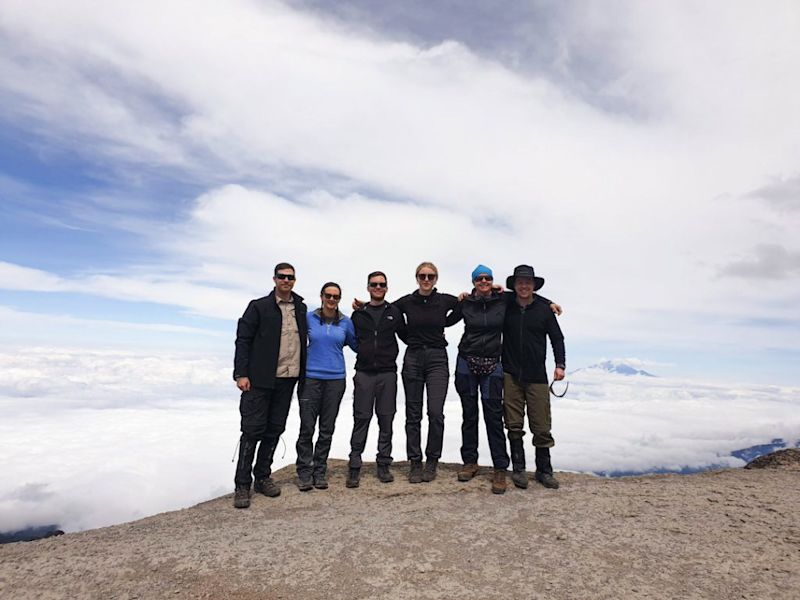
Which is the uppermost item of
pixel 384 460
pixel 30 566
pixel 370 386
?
pixel 370 386

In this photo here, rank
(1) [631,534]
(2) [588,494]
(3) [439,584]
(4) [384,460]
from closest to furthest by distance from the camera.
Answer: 1. (3) [439,584]
2. (1) [631,534]
3. (2) [588,494]
4. (4) [384,460]

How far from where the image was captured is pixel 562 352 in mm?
8344

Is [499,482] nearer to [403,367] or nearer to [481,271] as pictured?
[403,367]

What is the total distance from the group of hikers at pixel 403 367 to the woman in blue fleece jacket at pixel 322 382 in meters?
0.02

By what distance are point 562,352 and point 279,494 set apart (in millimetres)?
6015

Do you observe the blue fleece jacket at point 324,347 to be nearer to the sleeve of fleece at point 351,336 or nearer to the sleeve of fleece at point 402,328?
the sleeve of fleece at point 351,336

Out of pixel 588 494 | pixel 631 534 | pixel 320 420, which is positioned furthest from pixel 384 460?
pixel 631 534

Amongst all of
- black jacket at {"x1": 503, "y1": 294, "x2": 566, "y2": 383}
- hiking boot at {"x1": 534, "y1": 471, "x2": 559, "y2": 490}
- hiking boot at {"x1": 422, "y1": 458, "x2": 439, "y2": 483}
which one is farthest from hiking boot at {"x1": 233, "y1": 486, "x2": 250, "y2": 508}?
hiking boot at {"x1": 534, "y1": 471, "x2": 559, "y2": 490}

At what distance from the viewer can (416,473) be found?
355 inches

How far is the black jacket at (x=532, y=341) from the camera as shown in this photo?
27.1 feet

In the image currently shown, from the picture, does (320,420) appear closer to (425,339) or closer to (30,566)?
(425,339)

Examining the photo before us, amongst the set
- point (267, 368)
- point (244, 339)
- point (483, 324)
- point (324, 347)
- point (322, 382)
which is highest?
point (483, 324)

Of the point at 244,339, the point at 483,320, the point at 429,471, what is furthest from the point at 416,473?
the point at 244,339

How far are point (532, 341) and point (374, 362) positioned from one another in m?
3.02
